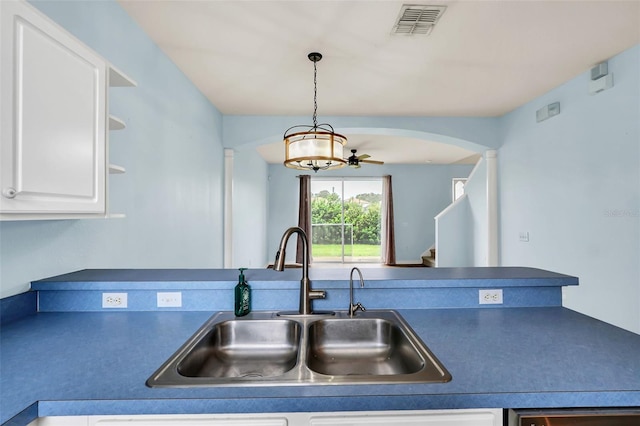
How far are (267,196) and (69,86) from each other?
23.0 feet

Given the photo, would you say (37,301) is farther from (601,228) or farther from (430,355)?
(601,228)

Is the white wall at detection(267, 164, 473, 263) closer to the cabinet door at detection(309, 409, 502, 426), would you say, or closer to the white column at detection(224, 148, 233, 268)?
the white column at detection(224, 148, 233, 268)

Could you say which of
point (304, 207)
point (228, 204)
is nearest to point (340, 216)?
point (304, 207)

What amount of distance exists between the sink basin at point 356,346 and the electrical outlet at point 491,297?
51 cm

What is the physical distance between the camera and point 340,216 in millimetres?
8359

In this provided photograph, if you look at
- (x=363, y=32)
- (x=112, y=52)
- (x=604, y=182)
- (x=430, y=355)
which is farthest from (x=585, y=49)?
(x=112, y=52)

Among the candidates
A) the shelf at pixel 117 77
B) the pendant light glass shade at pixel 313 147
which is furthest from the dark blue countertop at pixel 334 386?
the pendant light glass shade at pixel 313 147

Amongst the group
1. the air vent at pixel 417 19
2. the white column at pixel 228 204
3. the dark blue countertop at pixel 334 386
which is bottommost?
the dark blue countertop at pixel 334 386

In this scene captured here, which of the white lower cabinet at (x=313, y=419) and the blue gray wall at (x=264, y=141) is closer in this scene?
the white lower cabinet at (x=313, y=419)

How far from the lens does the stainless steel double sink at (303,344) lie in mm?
1208

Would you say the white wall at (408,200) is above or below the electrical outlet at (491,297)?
above

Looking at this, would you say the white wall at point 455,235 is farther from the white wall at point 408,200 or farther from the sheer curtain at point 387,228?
the white wall at point 408,200

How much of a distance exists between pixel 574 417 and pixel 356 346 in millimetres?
742

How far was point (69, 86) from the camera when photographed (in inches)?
45.5
